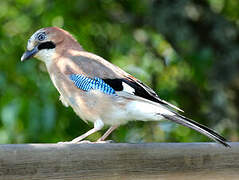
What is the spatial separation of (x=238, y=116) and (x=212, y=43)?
2.66ft

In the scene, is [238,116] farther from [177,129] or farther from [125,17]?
[125,17]

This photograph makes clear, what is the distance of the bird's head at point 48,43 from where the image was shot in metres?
3.69

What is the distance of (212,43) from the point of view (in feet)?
18.8

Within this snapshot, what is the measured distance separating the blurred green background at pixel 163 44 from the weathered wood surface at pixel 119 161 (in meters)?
2.20

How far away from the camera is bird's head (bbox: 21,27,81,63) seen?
3.69 metres

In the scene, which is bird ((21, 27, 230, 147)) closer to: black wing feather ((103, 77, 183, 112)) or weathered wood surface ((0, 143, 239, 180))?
black wing feather ((103, 77, 183, 112))

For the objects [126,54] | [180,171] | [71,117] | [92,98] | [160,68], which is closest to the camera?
[180,171]

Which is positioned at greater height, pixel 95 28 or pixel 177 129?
pixel 95 28

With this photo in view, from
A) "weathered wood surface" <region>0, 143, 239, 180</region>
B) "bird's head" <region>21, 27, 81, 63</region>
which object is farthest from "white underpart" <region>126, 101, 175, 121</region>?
"bird's head" <region>21, 27, 81, 63</region>

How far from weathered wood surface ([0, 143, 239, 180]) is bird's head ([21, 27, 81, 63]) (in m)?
1.34

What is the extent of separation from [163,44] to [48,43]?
275 centimetres

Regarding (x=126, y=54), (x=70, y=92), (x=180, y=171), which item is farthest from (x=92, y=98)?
(x=126, y=54)

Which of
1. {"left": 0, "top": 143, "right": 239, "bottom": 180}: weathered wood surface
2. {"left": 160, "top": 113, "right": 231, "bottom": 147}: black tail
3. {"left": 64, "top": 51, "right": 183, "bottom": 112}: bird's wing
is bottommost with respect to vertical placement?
{"left": 0, "top": 143, "right": 239, "bottom": 180}: weathered wood surface

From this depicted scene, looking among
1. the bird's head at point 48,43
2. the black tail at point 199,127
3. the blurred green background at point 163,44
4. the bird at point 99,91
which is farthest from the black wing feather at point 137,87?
the blurred green background at point 163,44
